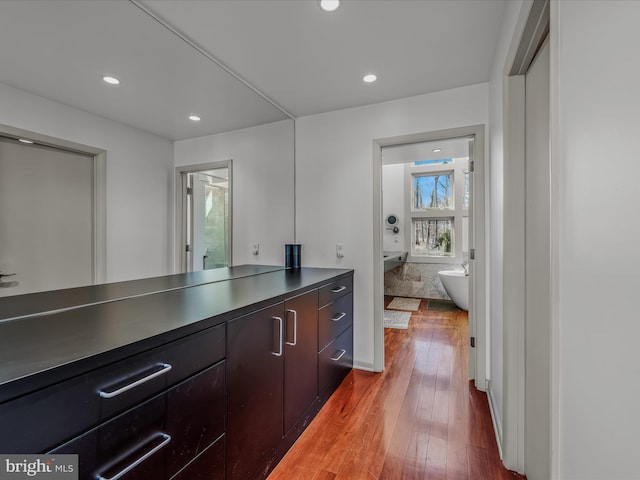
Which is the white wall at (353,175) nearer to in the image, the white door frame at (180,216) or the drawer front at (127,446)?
the white door frame at (180,216)

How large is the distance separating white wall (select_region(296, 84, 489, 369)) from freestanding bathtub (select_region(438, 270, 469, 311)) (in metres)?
2.37

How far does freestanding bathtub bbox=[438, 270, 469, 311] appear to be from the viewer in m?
4.38

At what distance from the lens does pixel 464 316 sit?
421 cm

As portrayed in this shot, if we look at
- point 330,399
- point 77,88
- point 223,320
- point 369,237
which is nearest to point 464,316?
point 369,237

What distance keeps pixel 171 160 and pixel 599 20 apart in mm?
1612

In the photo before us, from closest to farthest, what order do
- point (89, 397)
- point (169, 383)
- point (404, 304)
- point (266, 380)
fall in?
point (89, 397) < point (169, 383) < point (266, 380) < point (404, 304)

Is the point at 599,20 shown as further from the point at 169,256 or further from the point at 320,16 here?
the point at 169,256

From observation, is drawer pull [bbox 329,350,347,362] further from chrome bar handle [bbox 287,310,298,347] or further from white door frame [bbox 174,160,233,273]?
white door frame [bbox 174,160,233,273]

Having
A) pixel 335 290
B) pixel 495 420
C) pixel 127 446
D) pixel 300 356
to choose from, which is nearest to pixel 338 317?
pixel 335 290

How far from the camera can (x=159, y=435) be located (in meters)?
0.90

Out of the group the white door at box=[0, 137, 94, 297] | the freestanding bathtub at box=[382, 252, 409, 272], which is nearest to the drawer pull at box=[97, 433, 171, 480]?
the white door at box=[0, 137, 94, 297]

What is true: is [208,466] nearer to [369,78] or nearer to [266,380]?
[266,380]

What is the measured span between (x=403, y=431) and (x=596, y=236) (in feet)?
5.46

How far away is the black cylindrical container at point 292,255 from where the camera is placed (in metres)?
2.73
